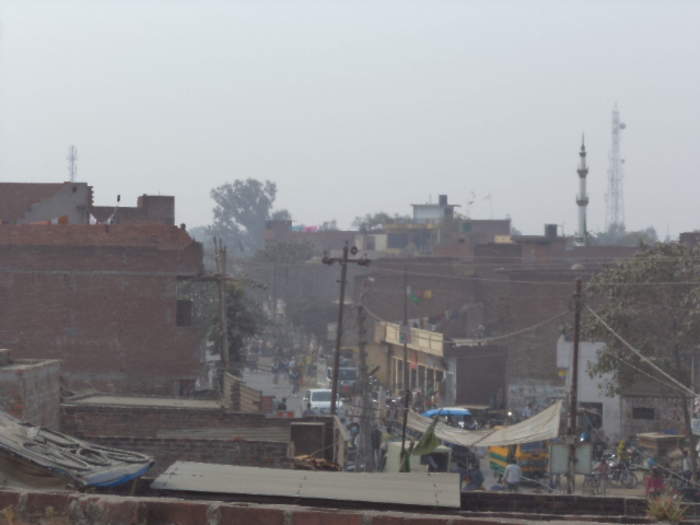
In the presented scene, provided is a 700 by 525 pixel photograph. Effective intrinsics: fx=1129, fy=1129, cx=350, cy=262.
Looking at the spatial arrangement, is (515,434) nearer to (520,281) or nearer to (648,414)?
(648,414)

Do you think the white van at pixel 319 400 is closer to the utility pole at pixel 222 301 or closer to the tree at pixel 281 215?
the utility pole at pixel 222 301

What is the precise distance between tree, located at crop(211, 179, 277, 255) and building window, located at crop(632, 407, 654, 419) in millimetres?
107646

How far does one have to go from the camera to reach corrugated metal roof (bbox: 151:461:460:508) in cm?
820

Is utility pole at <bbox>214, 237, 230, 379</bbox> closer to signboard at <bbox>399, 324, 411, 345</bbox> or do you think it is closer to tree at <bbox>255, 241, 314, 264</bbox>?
signboard at <bbox>399, 324, 411, 345</bbox>

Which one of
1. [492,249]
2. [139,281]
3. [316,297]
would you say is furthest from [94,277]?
[316,297]

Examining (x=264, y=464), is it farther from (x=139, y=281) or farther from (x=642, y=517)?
(x=139, y=281)

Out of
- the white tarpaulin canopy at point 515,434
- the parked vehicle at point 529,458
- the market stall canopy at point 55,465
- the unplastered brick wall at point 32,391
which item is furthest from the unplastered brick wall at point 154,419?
the parked vehicle at point 529,458

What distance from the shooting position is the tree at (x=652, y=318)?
3017cm

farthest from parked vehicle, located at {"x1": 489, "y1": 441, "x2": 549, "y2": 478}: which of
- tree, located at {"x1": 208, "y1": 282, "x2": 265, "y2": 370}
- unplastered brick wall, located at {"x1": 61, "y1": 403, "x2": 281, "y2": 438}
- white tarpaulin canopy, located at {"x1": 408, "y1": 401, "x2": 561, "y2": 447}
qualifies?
tree, located at {"x1": 208, "y1": 282, "x2": 265, "y2": 370}

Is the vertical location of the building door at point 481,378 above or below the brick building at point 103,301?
below

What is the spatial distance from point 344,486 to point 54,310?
22.9 m

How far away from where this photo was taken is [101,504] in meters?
7.02

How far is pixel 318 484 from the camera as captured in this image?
8.61 metres

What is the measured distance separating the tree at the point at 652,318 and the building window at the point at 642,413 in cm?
333
